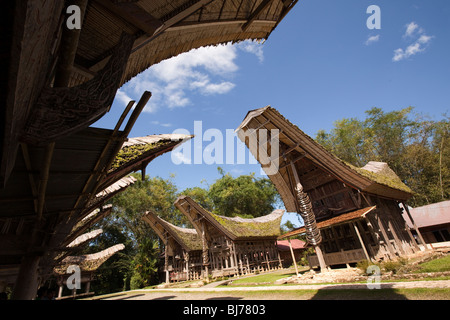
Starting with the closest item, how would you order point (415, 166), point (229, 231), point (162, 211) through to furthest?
point (229, 231) → point (415, 166) → point (162, 211)

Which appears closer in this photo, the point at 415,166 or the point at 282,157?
the point at 282,157

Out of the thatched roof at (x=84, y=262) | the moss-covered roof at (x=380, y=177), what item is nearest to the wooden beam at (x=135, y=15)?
the moss-covered roof at (x=380, y=177)

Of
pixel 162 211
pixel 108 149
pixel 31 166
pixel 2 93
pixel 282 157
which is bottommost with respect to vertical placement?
pixel 2 93

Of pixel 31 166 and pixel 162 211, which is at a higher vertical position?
pixel 162 211

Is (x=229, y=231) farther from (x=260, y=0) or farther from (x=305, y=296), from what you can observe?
(x=260, y=0)

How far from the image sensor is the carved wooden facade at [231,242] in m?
18.8

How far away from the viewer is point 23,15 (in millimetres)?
964

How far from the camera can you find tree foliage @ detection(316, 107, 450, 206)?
25031mm

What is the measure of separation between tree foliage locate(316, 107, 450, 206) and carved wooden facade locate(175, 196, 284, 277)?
17794 millimetres

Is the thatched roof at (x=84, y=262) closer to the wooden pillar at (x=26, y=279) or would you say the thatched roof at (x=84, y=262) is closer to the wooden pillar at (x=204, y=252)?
the wooden pillar at (x=204, y=252)

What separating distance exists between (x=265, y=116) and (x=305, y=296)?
805 cm

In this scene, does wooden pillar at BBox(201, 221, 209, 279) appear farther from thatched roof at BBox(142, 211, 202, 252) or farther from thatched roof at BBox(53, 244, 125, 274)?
thatched roof at BBox(53, 244, 125, 274)

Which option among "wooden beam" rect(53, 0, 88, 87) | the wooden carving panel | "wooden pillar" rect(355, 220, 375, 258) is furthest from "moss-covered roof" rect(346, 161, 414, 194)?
"wooden beam" rect(53, 0, 88, 87)
